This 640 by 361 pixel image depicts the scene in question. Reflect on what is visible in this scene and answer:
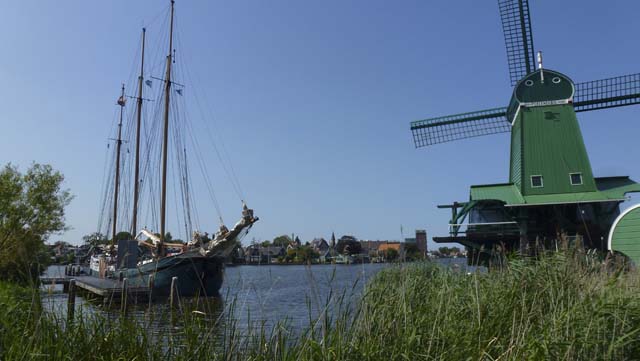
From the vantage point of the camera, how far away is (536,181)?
26.5 metres

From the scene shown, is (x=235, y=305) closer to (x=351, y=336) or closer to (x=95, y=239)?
(x=351, y=336)

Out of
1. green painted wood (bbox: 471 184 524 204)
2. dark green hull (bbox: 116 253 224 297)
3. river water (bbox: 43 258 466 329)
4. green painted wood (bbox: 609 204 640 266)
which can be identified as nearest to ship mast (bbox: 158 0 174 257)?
dark green hull (bbox: 116 253 224 297)

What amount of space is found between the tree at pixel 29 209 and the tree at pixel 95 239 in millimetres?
18214

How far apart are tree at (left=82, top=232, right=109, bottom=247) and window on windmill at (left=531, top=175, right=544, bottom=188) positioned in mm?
35483

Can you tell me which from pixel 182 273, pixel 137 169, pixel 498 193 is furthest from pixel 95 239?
pixel 498 193

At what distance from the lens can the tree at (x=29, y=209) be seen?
20.7 metres

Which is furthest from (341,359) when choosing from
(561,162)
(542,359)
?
(561,162)

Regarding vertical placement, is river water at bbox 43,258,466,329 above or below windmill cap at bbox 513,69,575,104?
below

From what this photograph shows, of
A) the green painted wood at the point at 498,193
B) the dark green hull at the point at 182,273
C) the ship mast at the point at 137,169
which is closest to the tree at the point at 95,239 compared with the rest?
the ship mast at the point at 137,169

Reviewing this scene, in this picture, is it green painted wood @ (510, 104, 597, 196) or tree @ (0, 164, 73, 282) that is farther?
green painted wood @ (510, 104, 597, 196)

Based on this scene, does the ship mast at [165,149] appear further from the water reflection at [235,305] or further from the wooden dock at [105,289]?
the water reflection at [235,305]

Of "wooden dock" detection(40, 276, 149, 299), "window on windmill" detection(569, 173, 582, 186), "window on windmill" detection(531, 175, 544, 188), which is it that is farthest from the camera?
"window on windmill" detection(531, 175, 544, 188)

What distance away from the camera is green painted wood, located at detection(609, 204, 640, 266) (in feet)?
57.0

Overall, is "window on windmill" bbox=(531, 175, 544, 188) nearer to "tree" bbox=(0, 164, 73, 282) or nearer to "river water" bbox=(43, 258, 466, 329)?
"river water" bbox=(43, 258, 466, 329)
